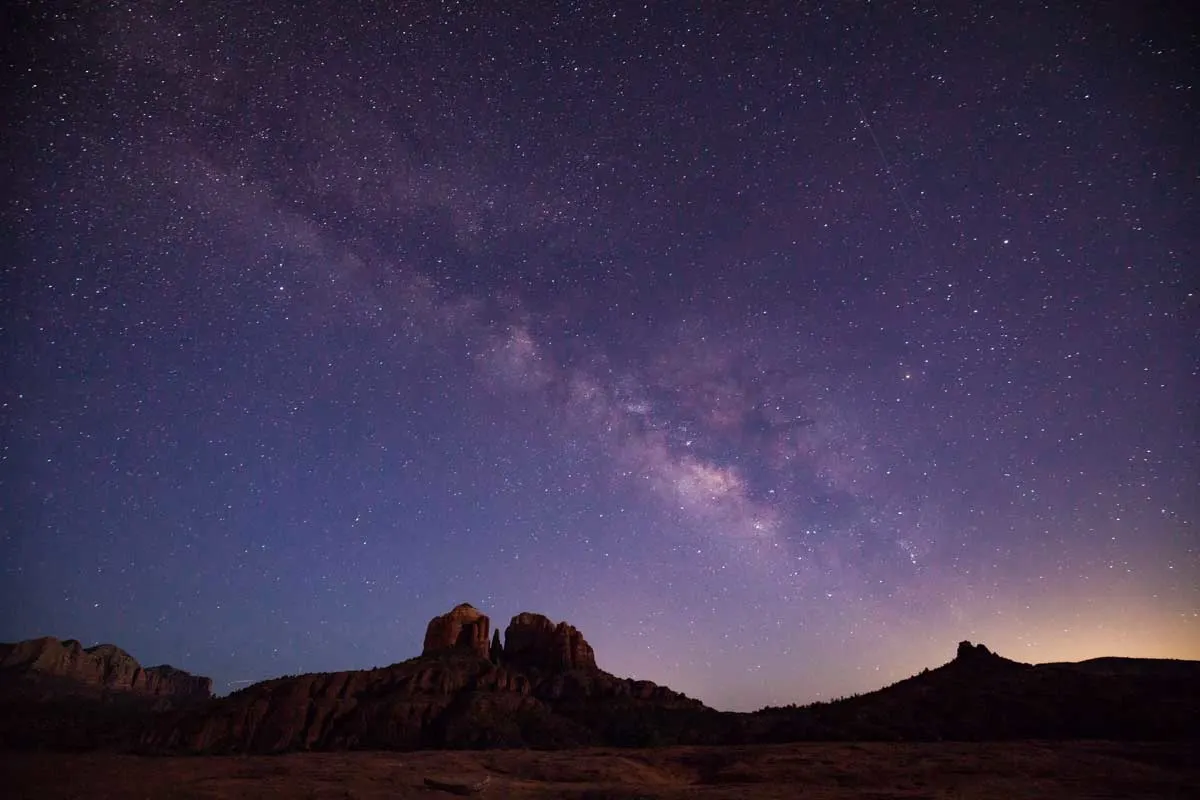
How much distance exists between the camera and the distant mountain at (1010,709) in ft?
133

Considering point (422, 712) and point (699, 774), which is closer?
point (699, 774)

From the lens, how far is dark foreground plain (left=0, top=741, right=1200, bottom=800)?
2119 centimetres

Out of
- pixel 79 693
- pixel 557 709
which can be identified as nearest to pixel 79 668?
pixel 79 693

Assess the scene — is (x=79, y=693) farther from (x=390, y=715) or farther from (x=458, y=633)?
(x=390, y=715)

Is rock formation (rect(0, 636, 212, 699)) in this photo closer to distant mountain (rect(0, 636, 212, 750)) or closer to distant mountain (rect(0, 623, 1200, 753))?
distant mountain (rect(0, 636, 212, 750))

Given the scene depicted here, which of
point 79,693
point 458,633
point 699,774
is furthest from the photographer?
point 79,693

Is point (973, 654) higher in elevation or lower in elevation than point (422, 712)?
higher

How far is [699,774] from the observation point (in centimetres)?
3034

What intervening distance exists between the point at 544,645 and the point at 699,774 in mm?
99603

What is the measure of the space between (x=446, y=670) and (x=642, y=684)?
1457 inches

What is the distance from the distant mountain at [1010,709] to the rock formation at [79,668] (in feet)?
646

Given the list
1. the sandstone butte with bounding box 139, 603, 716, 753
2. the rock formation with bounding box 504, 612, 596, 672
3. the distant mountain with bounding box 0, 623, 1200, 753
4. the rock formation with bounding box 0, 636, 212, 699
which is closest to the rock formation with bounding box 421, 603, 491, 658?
the distant mountain with bounding box 0, 623, 1200, 753

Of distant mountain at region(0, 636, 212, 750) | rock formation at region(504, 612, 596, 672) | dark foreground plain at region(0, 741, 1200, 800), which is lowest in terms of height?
distant mountain at region(0, 636, 212, 750)

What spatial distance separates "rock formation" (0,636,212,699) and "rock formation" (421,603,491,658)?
113 metres
